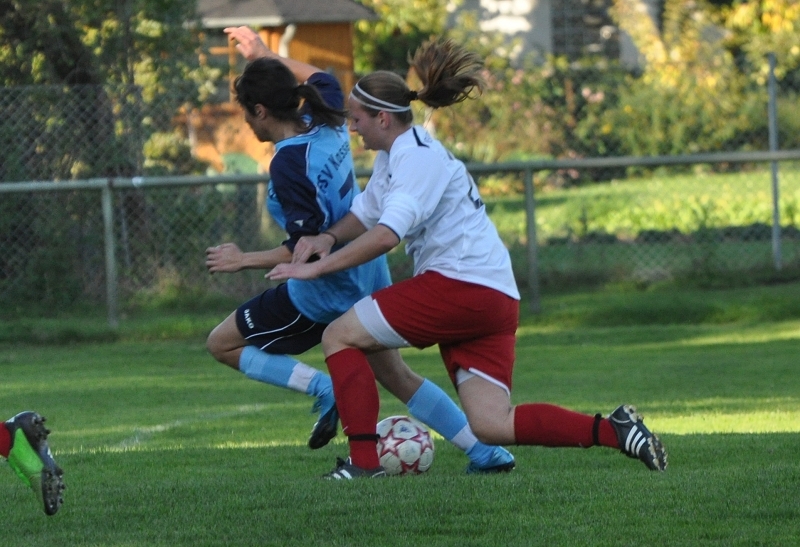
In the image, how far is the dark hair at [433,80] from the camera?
5.48 m

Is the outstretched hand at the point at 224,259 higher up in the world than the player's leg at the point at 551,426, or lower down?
higher up

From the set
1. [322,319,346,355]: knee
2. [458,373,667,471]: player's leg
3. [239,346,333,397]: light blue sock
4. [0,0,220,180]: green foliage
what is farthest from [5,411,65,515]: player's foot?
[0,0,220,180]: green foliage

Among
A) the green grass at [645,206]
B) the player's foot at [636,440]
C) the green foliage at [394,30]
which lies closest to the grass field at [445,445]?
the player's foot at [636,440]

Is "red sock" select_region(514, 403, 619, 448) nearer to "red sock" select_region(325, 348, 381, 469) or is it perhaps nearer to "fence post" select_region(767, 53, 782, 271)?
"red sock" select_region(325, 348, 381, 469)

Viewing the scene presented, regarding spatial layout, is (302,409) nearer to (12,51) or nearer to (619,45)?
(12,51)

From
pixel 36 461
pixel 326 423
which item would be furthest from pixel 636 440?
pixel 36 461

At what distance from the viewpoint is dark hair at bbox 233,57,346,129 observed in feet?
19.0

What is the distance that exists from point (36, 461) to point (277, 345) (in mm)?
1703

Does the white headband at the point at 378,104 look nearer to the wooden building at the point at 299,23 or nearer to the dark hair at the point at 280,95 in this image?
the dark hair at the point at 280,95

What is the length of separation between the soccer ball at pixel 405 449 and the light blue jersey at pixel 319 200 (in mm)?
577

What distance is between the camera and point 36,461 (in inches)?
180

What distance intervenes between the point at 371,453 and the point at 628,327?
23.9 ft

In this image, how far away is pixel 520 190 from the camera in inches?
559

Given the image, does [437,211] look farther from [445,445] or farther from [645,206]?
[645,206]
